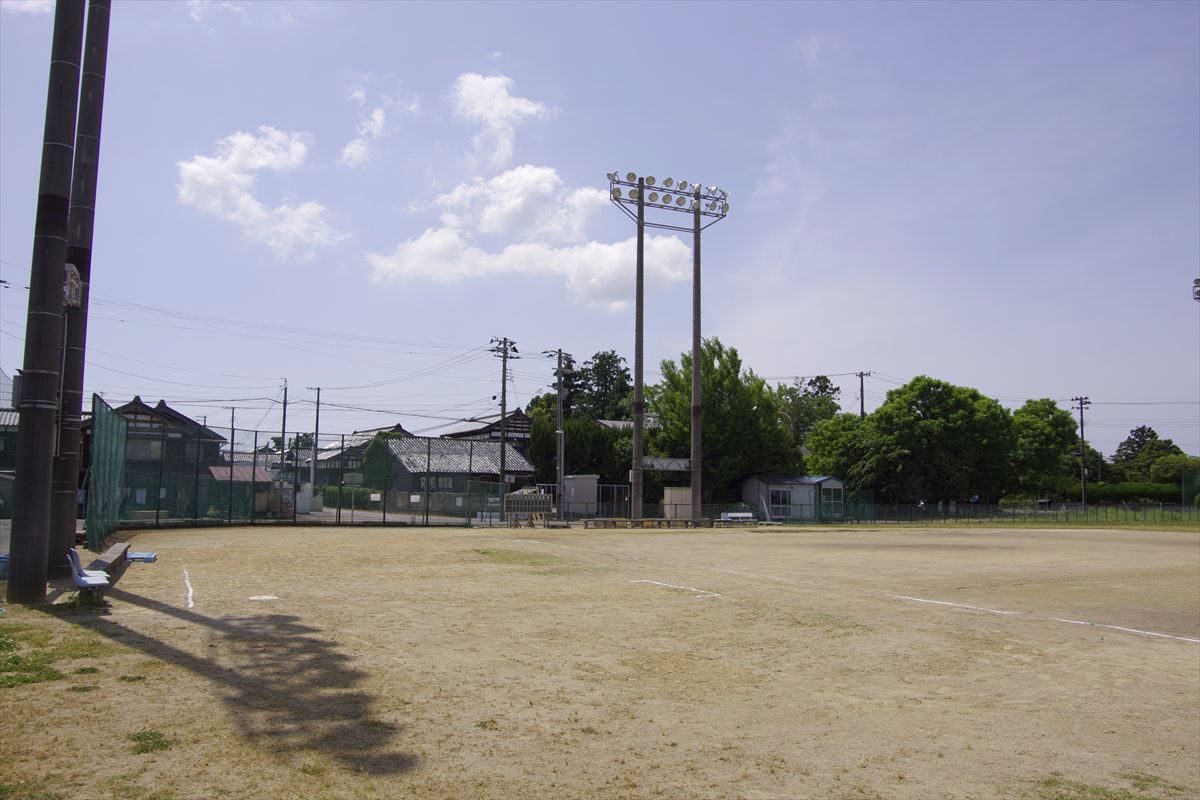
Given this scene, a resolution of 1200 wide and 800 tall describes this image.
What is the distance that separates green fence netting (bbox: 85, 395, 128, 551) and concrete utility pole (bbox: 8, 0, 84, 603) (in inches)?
345

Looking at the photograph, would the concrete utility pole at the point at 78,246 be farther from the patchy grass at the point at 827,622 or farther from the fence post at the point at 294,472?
the fence post at the point at 294,472

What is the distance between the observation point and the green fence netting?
19.3 metres

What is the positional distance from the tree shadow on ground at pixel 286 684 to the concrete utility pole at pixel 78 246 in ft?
13.8

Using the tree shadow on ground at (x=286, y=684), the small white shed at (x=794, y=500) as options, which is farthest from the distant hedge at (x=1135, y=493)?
the tree shadow on ground at (x=286, y=684)

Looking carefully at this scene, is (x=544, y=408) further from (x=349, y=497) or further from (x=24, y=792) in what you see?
(x=24, y=792)

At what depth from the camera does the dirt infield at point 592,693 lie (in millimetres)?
5594

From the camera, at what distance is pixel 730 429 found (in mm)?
66688

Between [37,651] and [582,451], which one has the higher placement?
[582,451]

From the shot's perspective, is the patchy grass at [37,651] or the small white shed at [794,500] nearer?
the patchy grass at [37,651]

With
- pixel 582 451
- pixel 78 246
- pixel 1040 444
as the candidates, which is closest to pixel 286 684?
pixel 78 246

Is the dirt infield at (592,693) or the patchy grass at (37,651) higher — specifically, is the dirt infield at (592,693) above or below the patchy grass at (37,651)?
below

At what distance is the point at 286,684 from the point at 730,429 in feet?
199

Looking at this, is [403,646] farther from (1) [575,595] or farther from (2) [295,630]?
(1) [575,595]

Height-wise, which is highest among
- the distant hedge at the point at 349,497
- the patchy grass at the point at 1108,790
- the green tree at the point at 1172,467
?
the green tree at the point at 1172,467
